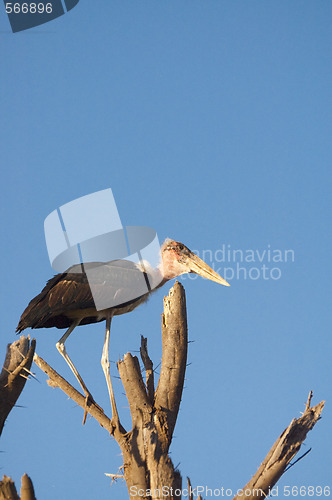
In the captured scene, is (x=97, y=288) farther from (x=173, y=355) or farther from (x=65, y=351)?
(x=173, y=355)

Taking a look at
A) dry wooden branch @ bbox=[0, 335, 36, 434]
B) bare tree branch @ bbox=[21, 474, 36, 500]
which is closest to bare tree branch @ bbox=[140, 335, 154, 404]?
dry wooden branch @ bbox=[0, 335, 36, 434]

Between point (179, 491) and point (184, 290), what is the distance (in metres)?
2.29

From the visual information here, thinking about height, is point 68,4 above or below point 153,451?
above

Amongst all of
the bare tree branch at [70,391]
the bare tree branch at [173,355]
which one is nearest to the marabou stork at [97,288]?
the bare tree branch at [70,391]

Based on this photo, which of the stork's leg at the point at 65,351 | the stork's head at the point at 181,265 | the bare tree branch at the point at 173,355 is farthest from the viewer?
the stork's head at the point at 181,265

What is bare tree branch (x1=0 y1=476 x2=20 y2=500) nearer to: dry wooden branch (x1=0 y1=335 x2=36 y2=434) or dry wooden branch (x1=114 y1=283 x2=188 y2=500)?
dry wooden branch (x1=0 y1=335 x2=36 y2=434)

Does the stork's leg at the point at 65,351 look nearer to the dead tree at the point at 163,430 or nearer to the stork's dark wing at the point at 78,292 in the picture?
the stork's dark wing at the point at 78,292

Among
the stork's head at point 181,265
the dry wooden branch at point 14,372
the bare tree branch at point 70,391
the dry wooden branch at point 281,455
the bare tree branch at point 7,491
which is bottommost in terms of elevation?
the dry wooden branch at point 281,455

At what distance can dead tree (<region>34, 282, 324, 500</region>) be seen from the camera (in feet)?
24.9

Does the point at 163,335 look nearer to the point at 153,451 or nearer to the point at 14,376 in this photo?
the point at 153,451

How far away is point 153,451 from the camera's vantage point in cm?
767

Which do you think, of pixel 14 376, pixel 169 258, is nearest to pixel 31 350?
pixel 14 376

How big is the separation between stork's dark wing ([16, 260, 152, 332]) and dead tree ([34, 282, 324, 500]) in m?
1.80

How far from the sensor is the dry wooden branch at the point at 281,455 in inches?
297
